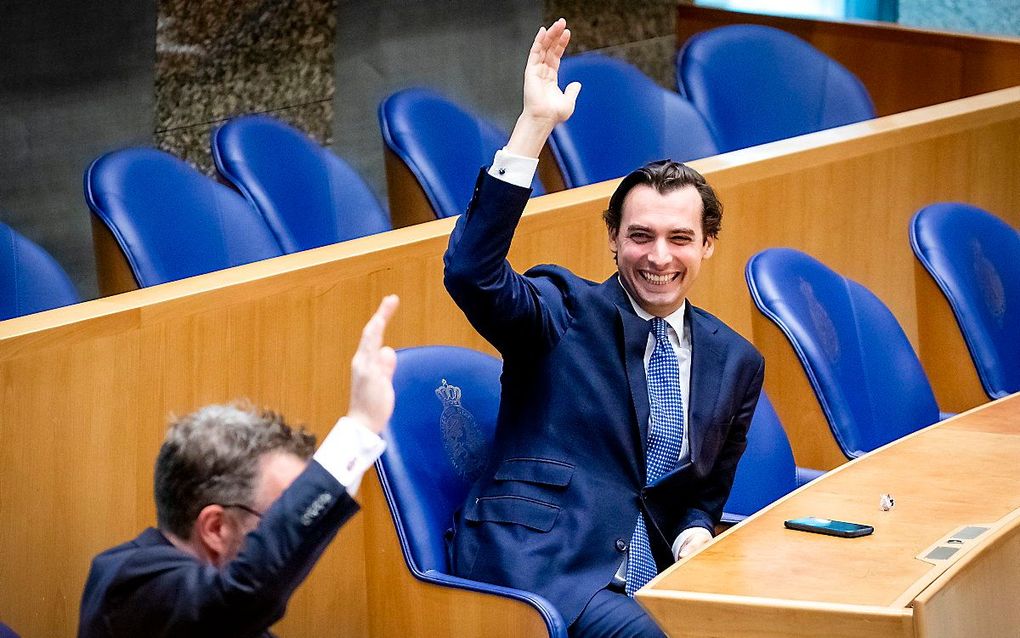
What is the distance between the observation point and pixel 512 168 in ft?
5.19

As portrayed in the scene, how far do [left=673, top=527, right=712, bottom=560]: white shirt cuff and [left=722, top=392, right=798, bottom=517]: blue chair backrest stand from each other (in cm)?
27

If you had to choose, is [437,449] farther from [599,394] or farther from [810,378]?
[810,378]

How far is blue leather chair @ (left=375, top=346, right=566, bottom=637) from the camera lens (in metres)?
1.65

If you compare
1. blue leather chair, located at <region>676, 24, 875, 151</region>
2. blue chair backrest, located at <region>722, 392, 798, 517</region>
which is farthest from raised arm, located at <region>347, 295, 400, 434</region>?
blue leather chair, located at <region>676, 24, 875, 151</region>

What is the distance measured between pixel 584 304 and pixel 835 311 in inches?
23.0

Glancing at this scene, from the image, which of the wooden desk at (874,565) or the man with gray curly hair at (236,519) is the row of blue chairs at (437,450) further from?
the man with gray curly hair at (236,519)

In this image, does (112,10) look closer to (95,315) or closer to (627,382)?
(95,315)

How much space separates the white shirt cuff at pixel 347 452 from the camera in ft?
3.67

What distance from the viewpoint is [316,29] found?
312cm

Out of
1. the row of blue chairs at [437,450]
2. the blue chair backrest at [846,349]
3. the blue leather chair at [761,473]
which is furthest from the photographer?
the blue chair backrest at [846,349]

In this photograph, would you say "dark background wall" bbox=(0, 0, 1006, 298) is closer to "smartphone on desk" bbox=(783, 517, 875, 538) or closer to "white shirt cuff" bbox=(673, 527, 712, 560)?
"white shirt cuff" bbox=(673, 527, 712, 560)

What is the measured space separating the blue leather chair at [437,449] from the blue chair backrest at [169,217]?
530 mm

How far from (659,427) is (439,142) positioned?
3.64 feet

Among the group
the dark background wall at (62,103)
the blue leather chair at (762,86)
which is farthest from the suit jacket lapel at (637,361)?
the blue leather chair at (762,86)
